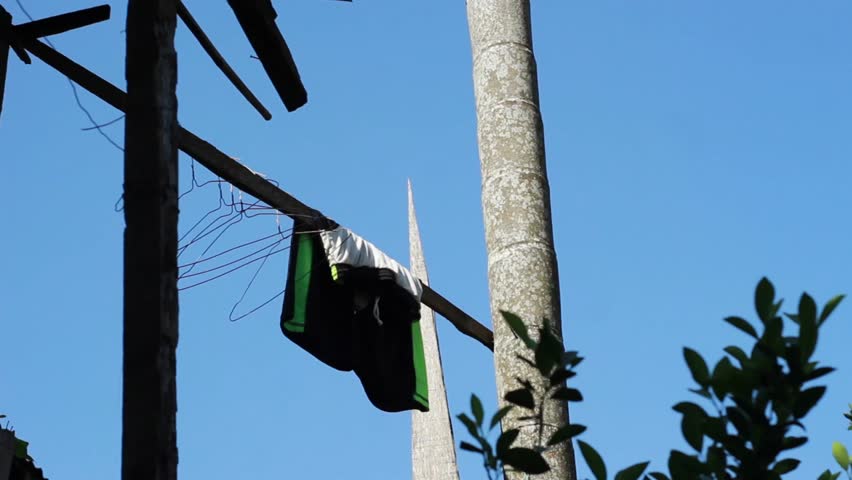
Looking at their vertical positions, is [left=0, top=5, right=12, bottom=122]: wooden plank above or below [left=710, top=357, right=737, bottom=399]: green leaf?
above

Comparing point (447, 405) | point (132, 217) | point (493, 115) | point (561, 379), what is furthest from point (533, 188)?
point (561, 379)

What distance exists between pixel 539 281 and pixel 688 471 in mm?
4028

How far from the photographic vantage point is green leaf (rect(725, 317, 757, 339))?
5.64 feet

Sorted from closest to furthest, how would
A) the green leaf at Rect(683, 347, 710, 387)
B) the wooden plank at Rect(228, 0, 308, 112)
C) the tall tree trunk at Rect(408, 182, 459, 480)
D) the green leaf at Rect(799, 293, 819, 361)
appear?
the green leaf at Rect(799, 293, 819, 361), the green leaf at Rect(683, 347, 710, 387), the wooden plank at Rect(228, 0, 308, 112), the tall tree trunk at Rect(408, 182, 459, 480)

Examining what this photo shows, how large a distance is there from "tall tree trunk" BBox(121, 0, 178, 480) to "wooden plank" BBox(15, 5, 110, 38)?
1630mm

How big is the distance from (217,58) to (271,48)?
389 millimetres

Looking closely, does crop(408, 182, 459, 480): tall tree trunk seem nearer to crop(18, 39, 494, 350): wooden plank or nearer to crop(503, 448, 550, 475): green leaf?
crop(18, 39, 494, 350): wooden plank

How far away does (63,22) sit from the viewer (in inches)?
181

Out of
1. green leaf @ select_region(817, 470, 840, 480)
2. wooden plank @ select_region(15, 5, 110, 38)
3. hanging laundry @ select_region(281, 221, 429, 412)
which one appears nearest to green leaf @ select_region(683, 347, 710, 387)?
green leaf @ select_region(817, 470, 840, 480)

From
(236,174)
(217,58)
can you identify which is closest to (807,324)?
(217,58)

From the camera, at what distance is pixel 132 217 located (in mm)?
2746

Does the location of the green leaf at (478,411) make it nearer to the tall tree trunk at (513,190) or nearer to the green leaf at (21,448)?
the green leaf at (21,448)

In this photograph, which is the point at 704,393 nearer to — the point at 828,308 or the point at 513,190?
the point at 828,308

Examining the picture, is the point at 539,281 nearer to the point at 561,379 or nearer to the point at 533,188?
the point at 533,188
